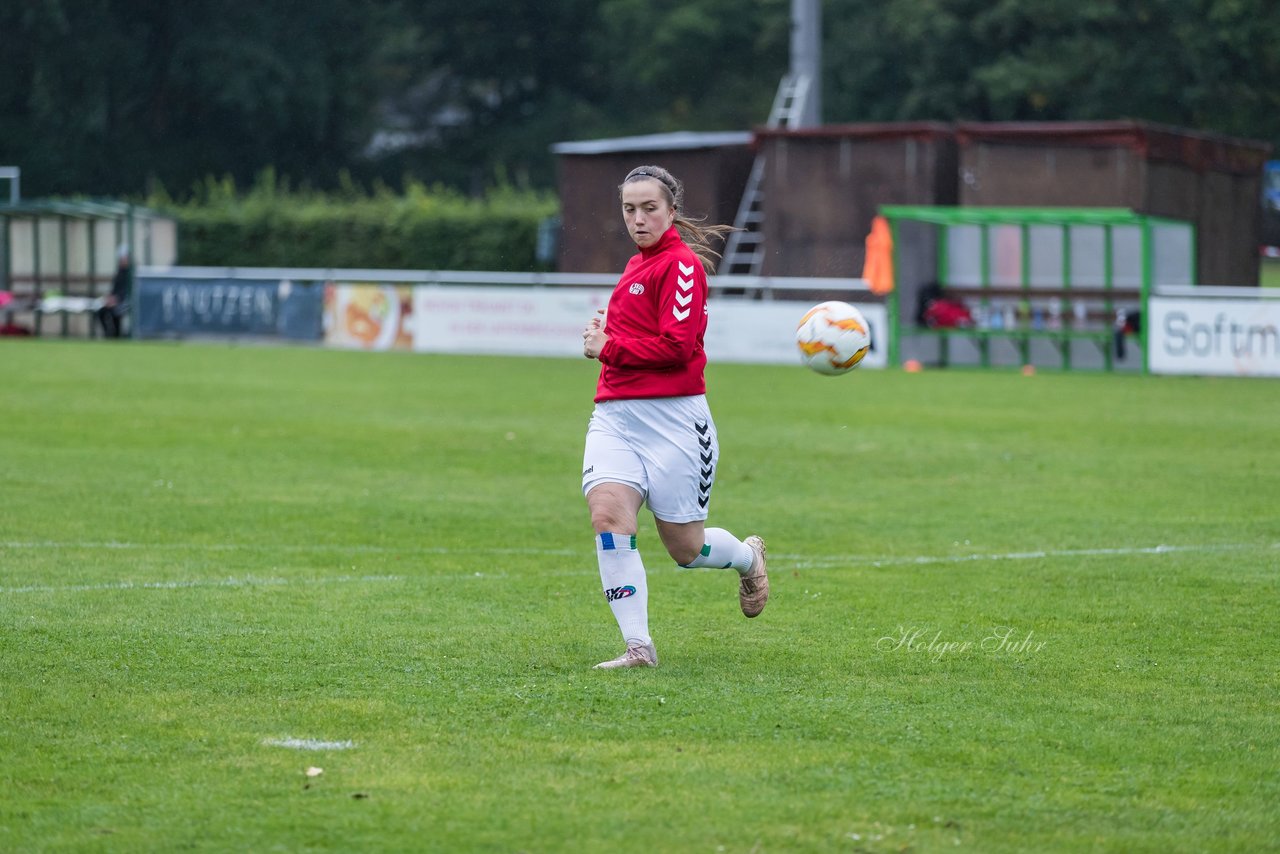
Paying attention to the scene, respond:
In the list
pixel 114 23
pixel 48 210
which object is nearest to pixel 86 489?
pixel 48 210

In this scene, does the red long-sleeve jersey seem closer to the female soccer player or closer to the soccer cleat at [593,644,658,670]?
the female soccer player

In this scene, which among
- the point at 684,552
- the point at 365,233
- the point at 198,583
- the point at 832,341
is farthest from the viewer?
the point at 365,233

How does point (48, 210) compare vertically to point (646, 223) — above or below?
above

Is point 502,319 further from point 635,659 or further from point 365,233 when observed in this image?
point 635,659

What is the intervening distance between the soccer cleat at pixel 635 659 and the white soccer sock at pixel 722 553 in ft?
1.42

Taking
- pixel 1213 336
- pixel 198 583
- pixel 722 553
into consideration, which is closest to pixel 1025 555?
pixel 722 553

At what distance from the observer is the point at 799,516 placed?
1188cm

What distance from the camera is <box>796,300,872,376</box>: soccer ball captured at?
786 centimetres

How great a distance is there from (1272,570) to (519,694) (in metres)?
4.86

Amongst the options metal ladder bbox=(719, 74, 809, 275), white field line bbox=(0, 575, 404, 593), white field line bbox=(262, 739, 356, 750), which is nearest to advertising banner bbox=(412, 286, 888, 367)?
metal ladder bbox=(719, 74, 809, 275)

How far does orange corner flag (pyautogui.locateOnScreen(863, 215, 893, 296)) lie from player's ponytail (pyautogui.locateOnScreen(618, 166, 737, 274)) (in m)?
20.8

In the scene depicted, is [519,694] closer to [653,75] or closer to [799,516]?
[799,516]

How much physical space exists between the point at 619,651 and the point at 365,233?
41.3 meters

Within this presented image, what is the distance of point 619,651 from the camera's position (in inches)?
284
